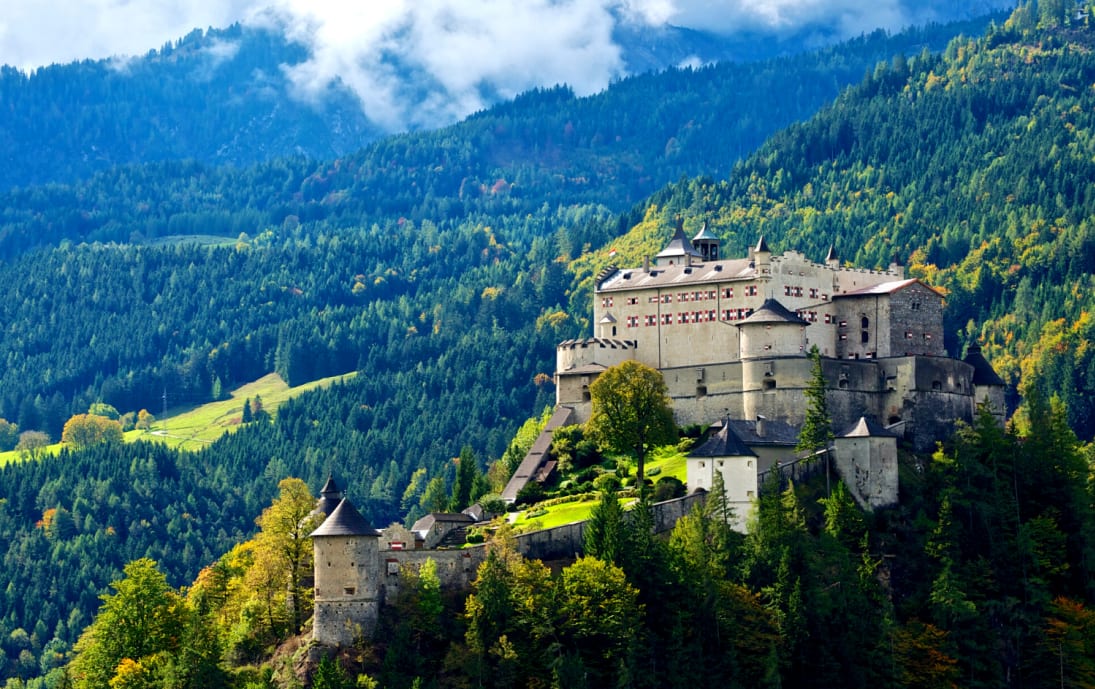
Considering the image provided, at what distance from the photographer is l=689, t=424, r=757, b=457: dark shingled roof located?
95.4 meters

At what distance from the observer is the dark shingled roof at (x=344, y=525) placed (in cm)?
8414

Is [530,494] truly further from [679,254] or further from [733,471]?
[679,254]

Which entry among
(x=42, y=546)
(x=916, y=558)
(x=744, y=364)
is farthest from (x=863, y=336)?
(x=42, y=546)

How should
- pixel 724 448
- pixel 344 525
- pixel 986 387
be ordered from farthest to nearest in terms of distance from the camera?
1. pixel 986 387
2. pixel 724 448
3. pixel 344 525

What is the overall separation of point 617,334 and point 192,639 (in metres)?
35.8

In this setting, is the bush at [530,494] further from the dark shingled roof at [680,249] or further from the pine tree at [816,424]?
the dark shingled roof at [680,249]

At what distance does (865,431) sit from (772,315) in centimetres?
1061

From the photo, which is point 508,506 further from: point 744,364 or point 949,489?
point 949,489

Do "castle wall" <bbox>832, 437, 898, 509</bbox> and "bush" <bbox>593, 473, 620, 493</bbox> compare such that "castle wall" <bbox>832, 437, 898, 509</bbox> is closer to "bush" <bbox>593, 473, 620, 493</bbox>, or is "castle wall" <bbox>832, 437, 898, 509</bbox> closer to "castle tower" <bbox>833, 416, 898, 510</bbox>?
"castle tower" <bbox>833, 416, 898, 510</bbox>

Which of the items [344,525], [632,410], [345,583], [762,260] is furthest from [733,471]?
[345,583]

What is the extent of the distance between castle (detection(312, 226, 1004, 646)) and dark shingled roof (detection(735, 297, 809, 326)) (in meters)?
0.08

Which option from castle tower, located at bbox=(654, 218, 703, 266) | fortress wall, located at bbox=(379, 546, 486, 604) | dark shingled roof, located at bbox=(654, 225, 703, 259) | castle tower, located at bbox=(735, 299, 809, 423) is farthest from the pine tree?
fortress wall, located at bbox=(379, 546, 486, 604)

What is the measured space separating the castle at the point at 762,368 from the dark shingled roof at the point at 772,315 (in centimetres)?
8

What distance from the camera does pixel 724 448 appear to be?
95.6 metres
